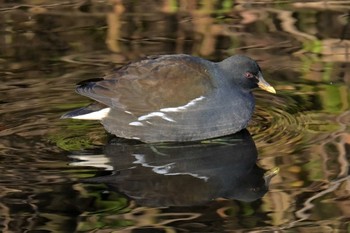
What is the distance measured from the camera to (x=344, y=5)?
35.8 ft

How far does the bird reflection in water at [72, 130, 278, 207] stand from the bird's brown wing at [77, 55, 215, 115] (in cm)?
30

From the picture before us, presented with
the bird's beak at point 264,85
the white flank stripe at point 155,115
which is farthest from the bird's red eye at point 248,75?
the white flank stripe at point 155,115

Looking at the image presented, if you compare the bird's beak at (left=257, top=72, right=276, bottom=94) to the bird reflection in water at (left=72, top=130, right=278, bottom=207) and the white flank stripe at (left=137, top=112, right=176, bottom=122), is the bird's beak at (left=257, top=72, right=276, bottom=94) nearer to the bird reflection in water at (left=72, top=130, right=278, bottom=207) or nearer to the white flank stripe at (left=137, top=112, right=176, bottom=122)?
the bird reflection in water at (left=72, top=130, right=278, bottom=207)

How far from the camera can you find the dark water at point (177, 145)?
6277 mm

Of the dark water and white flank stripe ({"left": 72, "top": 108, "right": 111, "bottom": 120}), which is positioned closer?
the dark water

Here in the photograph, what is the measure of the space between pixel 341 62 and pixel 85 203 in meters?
3.67

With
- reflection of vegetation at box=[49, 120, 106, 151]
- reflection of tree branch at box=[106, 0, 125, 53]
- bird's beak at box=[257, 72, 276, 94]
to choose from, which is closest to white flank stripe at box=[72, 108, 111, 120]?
reflection of vegetation at box=[49, 120, 106, 151]

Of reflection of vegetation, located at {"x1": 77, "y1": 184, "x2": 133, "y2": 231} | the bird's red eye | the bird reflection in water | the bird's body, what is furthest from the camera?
the bird's red eye

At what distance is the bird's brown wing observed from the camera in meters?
7.64

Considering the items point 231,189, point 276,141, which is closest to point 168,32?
point 276,141

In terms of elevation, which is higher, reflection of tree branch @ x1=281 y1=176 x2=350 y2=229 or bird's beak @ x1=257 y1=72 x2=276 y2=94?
bird's beak @ x1=257 y1=72 x2=276 y2=94

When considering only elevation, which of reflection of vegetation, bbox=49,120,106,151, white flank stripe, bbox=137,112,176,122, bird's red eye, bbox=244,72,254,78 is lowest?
reflection of vegetation, bbox=49,120,106,151

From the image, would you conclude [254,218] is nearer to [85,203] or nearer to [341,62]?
[85,203]

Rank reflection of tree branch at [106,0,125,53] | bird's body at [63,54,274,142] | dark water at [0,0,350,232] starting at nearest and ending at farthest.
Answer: dark water at [0,0,350,232], bird's body at [63,54,274,142], reflection of tree branch at [106,0,125,53]
